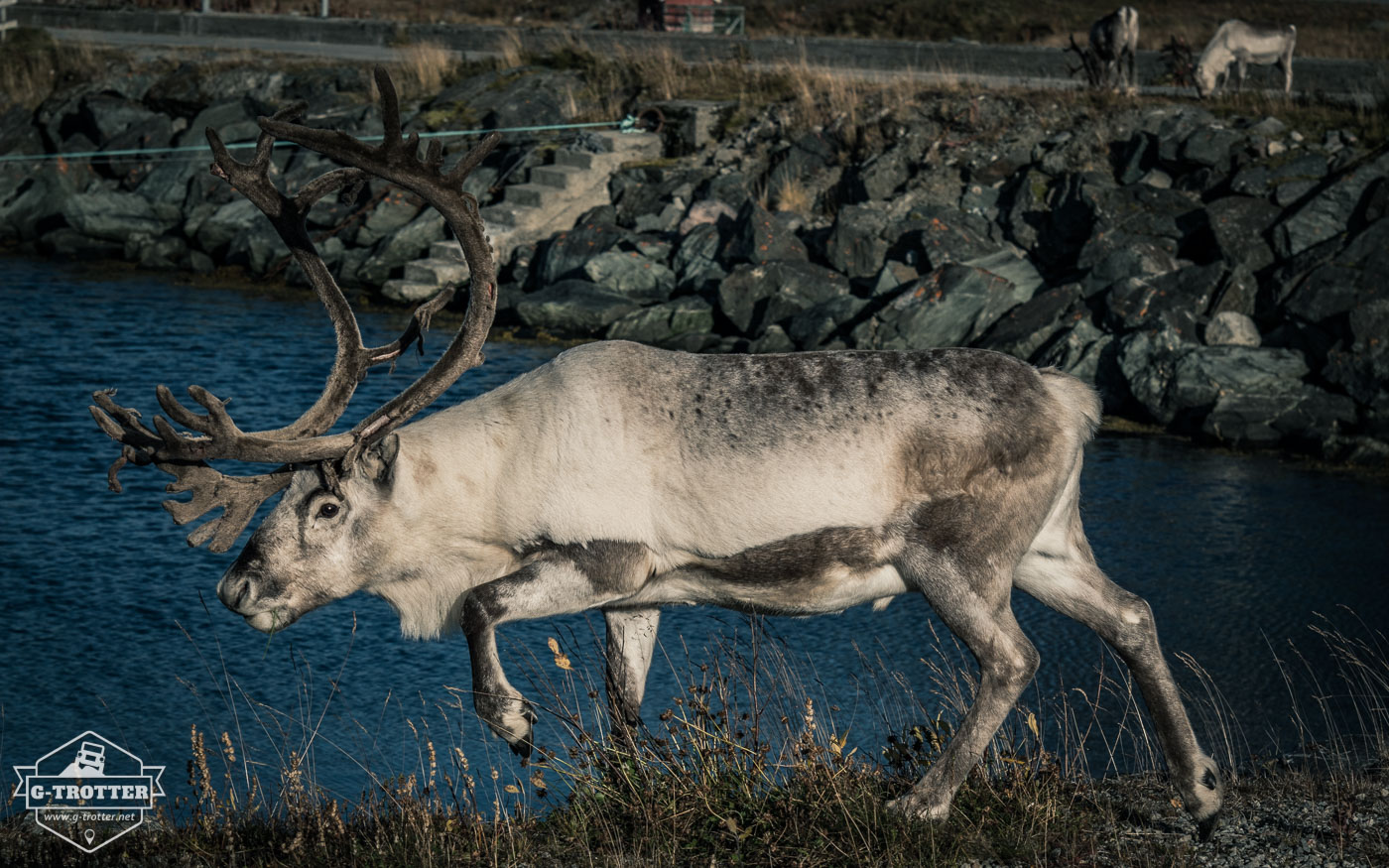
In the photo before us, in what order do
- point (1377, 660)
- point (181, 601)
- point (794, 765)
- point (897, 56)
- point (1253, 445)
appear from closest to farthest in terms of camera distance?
point (794, 765) < point (1377, 660) < point (181, 601) < point (1253, 445) < point (897, 56)

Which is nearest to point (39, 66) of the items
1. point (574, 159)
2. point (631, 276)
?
point (574, 159)

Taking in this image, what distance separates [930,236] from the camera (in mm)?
17750

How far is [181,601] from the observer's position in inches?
374

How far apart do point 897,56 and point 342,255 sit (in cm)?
1163

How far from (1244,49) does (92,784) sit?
67.4ft

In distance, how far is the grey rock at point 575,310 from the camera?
705 inches

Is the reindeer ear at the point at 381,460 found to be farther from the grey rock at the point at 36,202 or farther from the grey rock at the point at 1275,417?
the grey rock at the point at 36,202

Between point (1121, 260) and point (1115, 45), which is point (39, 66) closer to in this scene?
point (1115, 45)

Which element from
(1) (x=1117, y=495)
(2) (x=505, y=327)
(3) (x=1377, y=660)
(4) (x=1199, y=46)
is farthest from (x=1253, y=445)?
(4) (x=1199, y=46)

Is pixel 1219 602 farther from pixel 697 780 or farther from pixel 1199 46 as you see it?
pixel 1199 46

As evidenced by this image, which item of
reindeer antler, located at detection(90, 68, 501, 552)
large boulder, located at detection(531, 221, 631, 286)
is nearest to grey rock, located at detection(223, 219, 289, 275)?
large boulder, located at detection(531, 221, 631, 286)

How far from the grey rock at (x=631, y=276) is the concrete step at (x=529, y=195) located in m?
2.70

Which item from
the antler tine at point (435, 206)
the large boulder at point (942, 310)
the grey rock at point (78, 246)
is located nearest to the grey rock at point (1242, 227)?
the large boulder at point (942, 310)

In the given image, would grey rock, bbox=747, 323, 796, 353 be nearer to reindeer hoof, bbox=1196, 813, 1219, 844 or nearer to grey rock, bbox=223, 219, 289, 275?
grey rock, bbox=223, 219, 289, 275
